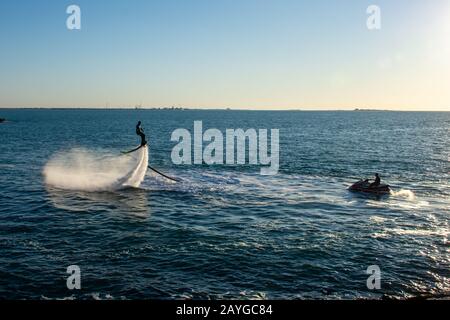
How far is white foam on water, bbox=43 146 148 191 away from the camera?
44125 mm

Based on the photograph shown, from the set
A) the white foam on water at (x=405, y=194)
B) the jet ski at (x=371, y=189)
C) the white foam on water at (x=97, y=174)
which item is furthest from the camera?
the jet ski at (x=371, y=189)

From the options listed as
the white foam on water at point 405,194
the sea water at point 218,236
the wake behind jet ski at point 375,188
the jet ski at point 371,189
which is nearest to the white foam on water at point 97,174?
the sea water at point 218,236

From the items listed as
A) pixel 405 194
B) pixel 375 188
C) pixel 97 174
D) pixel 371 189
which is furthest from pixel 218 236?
pixel 97 174

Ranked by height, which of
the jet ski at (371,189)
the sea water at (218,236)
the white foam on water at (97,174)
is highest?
the white foam on water at (97,174)

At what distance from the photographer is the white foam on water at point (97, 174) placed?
44.1 metres

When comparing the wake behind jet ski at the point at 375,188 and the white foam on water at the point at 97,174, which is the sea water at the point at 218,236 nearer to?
the white foam on water at the point at 97,174

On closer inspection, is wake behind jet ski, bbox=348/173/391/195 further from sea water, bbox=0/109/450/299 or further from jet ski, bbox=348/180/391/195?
sea water, bbox=0/109/450/299

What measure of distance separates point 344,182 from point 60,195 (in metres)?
33.6

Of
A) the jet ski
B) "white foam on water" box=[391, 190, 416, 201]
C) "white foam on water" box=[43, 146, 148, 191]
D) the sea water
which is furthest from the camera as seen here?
the jet ski

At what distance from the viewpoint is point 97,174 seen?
53.0 m

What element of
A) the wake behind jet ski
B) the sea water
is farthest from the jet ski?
the sea water
